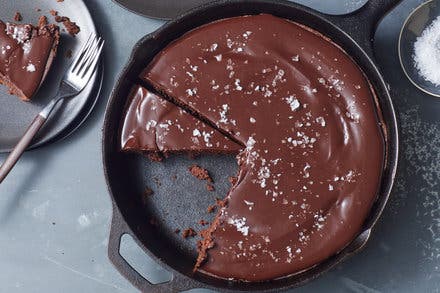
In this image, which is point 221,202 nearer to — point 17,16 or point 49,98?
point 49,98

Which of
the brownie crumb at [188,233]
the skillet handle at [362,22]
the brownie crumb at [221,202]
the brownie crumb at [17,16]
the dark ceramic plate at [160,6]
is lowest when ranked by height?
the brownie crumb at [188,233]

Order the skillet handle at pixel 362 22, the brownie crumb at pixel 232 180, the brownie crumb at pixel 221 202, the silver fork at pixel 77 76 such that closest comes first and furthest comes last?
1. the skillet handle at pixel 362 22
2. the brownie crumb at pixel 221 202
3. the brownie crumb at pixel 232 180
4. the silver fork at pixel 77 76

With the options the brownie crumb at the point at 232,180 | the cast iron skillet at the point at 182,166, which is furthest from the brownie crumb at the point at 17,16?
the brownie crumb at the point at 232,180

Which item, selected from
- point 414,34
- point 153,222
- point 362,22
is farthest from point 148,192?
point 414,34

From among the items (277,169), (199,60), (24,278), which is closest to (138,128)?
(199,60)

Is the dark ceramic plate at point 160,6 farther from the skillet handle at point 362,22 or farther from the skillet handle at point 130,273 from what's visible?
the skillet handle at point 130,273

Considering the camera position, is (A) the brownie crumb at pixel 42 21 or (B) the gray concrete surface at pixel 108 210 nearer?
(B) the gray concrete surface at pixel 108 210

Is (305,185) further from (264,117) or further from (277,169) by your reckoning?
(264,117)
